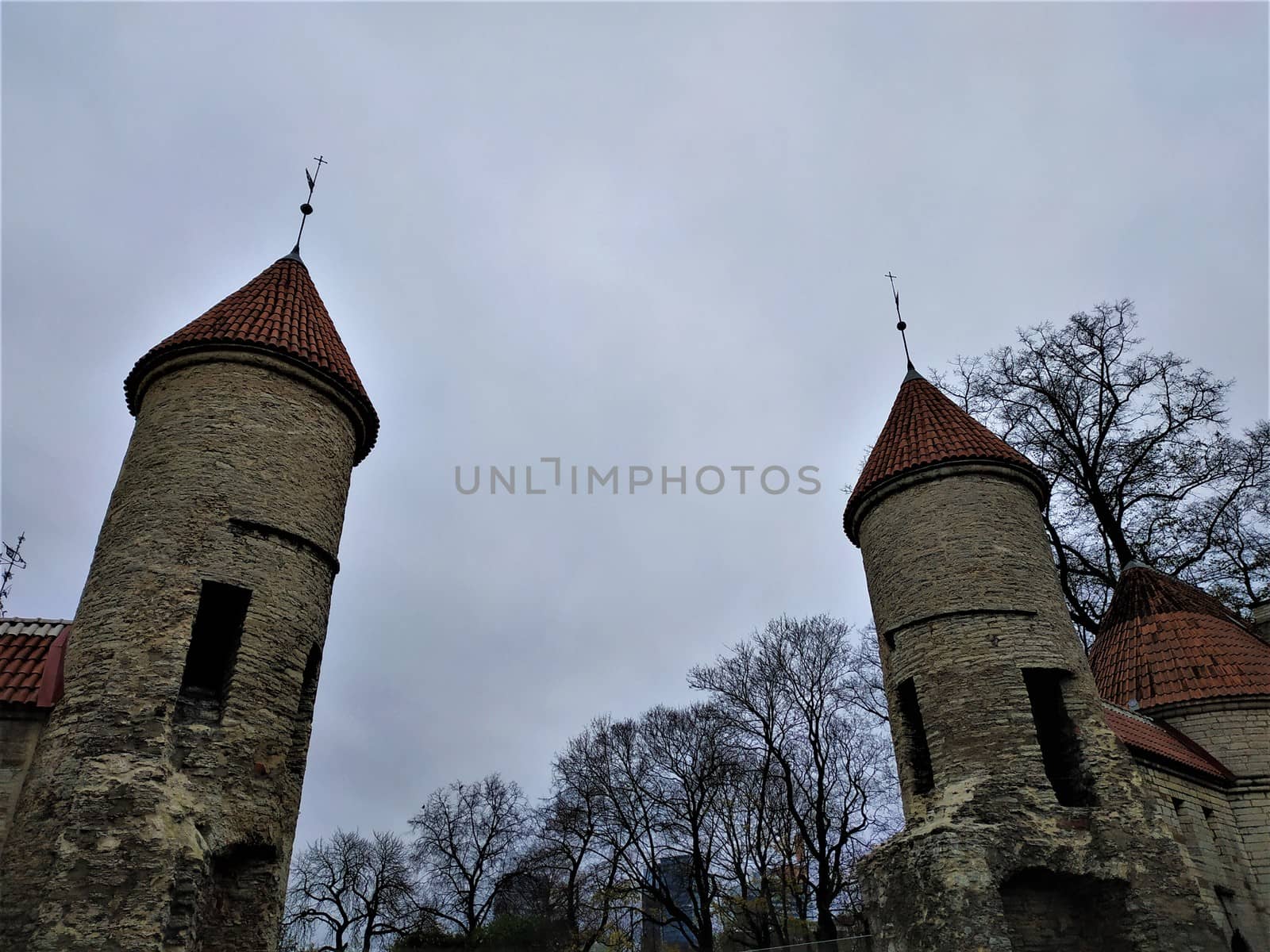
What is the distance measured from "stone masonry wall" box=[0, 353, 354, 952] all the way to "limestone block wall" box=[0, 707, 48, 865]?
0.15 metres

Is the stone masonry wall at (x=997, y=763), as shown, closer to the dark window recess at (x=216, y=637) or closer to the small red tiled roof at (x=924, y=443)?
the small red tiled roof at (x=924, y=443)

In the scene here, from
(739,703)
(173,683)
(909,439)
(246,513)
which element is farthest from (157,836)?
(739,703)

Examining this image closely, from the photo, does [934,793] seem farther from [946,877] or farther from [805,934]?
[805,934]

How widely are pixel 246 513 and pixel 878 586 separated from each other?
9205 millimetres

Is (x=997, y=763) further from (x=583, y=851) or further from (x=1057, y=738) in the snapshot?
(x=583, y=851)

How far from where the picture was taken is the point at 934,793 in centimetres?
1236

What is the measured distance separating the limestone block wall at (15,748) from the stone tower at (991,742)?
1014 cm

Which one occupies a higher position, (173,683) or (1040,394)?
(1040,394)

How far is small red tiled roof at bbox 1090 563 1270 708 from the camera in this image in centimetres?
1634

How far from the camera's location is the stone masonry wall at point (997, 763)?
11.1 metres

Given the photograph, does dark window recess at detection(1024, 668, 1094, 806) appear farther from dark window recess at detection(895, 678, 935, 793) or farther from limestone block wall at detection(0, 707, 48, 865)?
limestone block wall at detection(0, 707, 48, 865)

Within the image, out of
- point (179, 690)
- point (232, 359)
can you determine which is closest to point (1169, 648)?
point (179, 690)

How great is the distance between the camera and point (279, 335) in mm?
12594

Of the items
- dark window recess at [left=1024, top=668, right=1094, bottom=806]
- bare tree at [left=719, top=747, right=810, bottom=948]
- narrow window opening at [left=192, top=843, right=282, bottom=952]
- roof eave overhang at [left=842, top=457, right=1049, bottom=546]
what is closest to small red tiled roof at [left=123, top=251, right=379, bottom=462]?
narrow window opening at [left=192, top=843, right=282, bottom=952]
